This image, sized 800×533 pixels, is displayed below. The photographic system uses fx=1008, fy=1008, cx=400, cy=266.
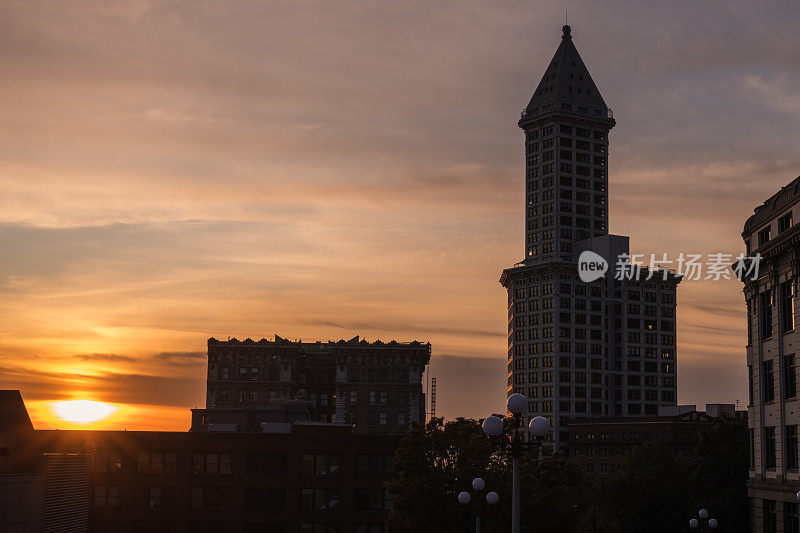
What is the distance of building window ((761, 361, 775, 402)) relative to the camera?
65.1 meters

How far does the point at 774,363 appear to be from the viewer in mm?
64000

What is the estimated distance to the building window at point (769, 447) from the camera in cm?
6488

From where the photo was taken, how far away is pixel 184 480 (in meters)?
113

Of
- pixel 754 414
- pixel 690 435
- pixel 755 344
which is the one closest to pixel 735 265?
pixel 755 344

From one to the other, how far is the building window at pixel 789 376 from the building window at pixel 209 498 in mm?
68913

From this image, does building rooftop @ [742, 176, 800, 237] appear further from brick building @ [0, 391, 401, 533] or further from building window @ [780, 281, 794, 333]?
brick building @ [0, 391, 401, 533]

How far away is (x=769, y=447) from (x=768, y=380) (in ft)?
14.2

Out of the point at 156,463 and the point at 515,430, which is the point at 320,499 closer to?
the point at 156,463

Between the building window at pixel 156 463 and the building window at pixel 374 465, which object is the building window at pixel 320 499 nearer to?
the building window at pixel 374 465

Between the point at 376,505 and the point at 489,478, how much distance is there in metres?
47.6

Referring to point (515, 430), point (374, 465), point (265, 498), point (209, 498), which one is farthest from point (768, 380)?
point (209, 498)

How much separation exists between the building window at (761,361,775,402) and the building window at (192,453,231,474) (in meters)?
65.6

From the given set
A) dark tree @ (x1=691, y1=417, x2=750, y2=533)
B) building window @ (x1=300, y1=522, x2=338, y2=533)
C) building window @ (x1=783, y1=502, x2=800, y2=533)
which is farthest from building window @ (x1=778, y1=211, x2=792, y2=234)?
building window @ (x1=300, y1=522, x2=338, y2=533)

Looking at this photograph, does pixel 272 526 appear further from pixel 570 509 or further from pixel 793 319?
pixel 793 319
